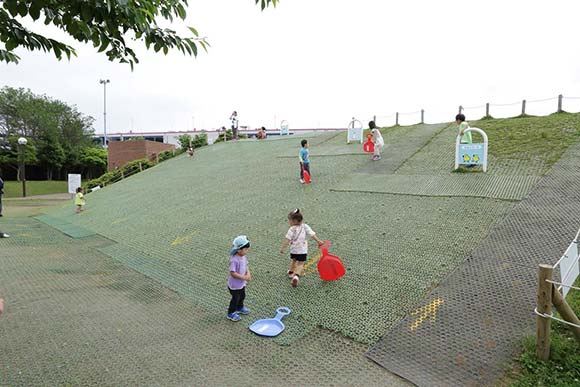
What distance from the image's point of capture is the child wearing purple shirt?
409 centimetres

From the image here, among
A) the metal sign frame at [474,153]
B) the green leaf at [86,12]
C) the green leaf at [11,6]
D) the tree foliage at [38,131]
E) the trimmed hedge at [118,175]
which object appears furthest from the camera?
the tree foliage at [38,131]

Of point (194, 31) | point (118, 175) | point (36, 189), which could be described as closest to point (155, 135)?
point (36, 189)

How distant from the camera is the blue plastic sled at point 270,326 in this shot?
381 centimetres

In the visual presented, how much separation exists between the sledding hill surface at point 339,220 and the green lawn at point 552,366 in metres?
1.15

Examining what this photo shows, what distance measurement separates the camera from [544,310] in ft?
9.68

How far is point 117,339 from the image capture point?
379 cm

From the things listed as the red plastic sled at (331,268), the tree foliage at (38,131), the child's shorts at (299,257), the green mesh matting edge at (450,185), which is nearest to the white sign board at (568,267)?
the red plastic sled at (331,268)

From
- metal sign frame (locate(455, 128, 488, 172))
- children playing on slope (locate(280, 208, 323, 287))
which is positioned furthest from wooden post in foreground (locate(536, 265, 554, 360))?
metal sign frame (locate(455, 128, 488, 172))

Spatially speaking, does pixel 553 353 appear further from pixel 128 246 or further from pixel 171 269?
pixel 128 246

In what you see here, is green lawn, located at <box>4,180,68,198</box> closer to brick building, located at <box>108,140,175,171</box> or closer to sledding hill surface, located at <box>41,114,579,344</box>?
brick building, located at <box>108,140,175,171</box>

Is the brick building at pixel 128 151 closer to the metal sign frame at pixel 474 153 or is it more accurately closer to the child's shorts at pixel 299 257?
the metal sign frame at pixel 474 153

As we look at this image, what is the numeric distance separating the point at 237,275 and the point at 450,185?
19.4 ft

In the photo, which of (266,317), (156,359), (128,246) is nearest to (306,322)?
(266,317)

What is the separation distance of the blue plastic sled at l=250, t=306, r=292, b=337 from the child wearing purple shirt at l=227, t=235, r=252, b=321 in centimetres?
32
